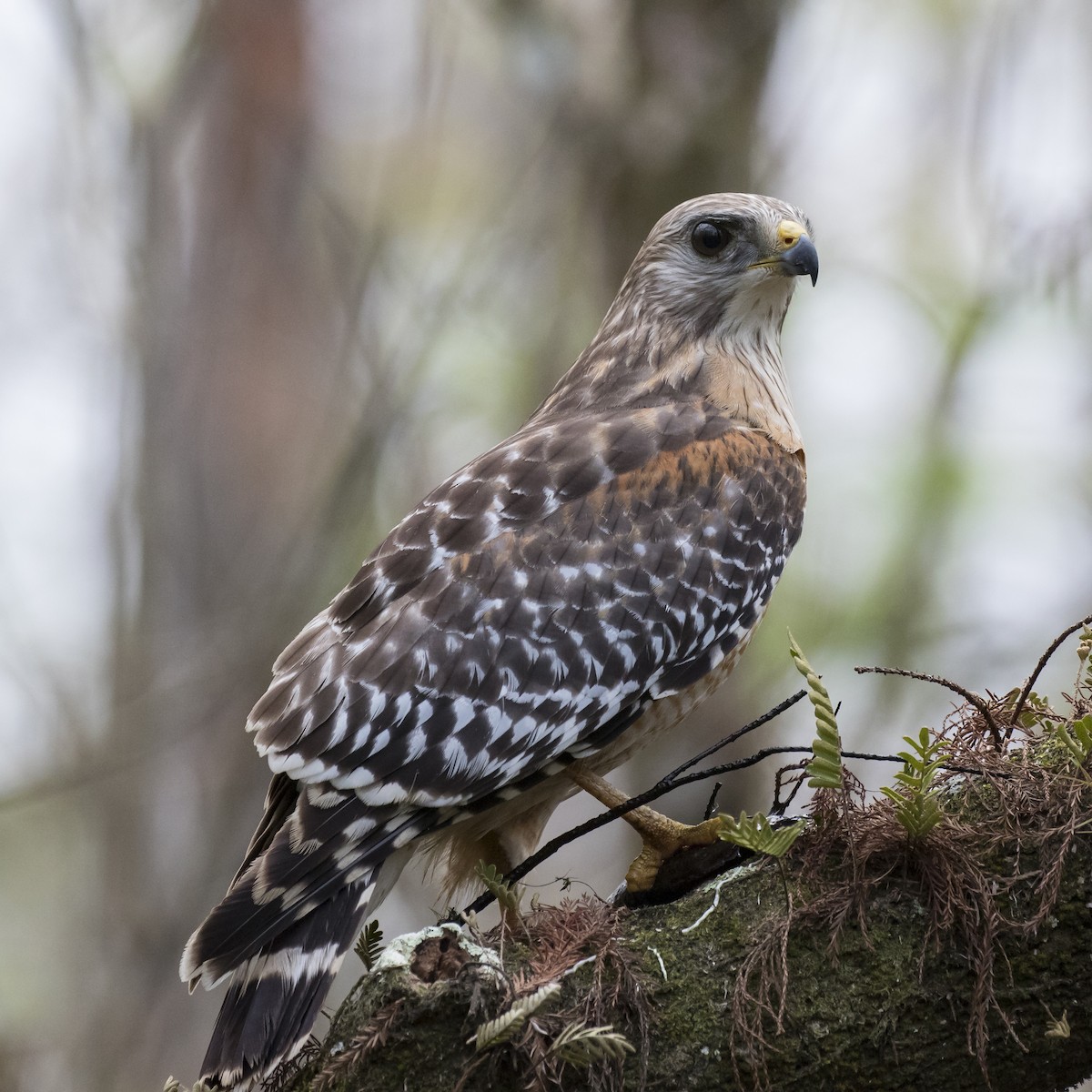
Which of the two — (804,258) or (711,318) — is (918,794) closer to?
(804,258)

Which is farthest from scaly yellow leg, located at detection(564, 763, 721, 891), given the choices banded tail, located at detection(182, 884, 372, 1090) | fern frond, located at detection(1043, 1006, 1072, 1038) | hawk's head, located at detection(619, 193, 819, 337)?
hawk's head, located at detection(619, 193, 819, 337)

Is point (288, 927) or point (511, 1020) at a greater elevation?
point (511, 1020)

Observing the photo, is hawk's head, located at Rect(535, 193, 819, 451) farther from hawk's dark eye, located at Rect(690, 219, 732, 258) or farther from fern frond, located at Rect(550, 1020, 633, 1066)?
fern frond, located at Rect(550, 1020, 633, 1066)

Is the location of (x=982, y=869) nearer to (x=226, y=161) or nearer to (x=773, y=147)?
(x=773, y=147)

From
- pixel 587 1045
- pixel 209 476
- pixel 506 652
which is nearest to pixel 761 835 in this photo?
pixel 587 1045

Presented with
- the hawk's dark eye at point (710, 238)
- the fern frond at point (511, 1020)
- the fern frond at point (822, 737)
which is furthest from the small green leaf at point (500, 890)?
the hawk's dark eye at point (710, 238)

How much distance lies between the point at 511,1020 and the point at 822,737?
0.82 meters

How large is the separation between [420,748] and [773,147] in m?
4.05

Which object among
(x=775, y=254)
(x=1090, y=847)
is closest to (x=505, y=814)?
(x=1090, y=847)

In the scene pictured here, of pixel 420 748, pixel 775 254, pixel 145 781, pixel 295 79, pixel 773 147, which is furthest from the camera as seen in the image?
pixel 295 79

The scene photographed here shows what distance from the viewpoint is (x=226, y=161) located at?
7.23 meters

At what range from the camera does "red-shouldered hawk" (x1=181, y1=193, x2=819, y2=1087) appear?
2846 millimetres

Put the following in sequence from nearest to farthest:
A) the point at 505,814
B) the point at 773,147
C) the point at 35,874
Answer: the point at 505,814 → the point at 773,147 → the point at 35,874

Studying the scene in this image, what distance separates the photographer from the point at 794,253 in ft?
12.8
